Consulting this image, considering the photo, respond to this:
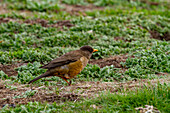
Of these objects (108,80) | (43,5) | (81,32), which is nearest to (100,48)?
(81,32)

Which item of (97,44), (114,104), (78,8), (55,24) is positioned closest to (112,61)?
(97,44)

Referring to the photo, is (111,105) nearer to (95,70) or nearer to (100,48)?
(95,70)

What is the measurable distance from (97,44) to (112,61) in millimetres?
1471

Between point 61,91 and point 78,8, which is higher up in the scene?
point 78,8

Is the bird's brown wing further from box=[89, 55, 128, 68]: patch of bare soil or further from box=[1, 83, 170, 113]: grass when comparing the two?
box=[1, 83, 170, 113]: grass

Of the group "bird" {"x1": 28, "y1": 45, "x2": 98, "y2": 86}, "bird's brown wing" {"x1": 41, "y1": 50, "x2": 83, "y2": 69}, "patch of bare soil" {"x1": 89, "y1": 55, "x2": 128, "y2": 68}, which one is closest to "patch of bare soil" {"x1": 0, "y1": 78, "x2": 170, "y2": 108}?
"bird" {"x1": 28, "y1": 45, "x2": 98, "y2": 86}

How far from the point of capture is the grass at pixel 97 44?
5531 mm

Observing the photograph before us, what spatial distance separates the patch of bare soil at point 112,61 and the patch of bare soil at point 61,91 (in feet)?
4.74

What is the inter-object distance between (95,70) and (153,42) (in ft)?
9.78

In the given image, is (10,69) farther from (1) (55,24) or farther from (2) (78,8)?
(2) (78,8)

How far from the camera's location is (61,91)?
21.0ft

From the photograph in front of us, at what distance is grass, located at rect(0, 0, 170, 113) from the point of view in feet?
18.1

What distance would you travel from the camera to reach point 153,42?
988 centimetres

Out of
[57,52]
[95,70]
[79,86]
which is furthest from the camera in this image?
[57,52]
